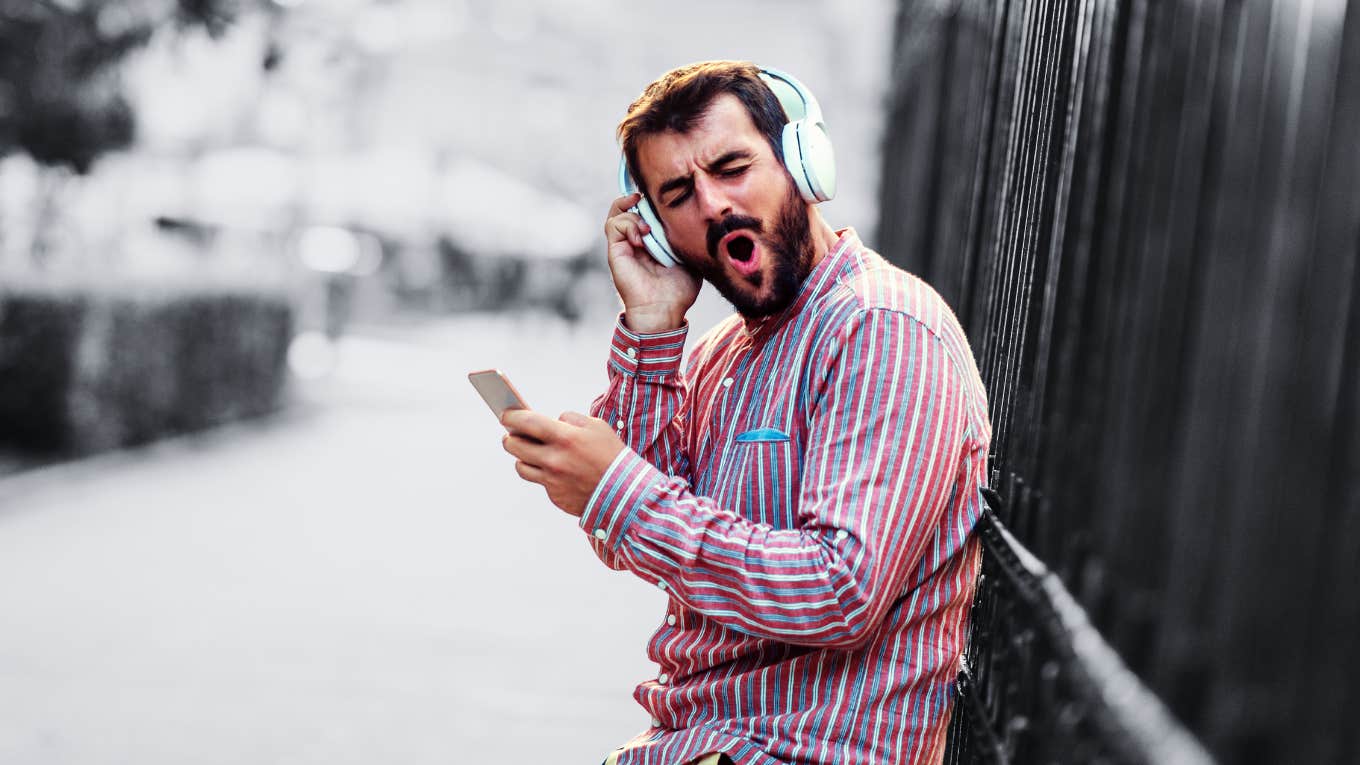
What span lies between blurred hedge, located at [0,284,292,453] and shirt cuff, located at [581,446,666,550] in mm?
7107

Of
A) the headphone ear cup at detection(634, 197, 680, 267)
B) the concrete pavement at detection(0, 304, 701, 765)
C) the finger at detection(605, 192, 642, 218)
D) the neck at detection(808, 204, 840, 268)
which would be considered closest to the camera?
the neck at detection(808, 204, 840, 268)

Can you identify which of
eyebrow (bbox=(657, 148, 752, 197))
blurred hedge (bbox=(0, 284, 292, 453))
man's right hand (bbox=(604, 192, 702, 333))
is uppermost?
eyebrow (bbox=(657, 148, 752, 197))

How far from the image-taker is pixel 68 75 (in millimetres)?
8734

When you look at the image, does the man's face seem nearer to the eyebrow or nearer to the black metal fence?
the eyebrow

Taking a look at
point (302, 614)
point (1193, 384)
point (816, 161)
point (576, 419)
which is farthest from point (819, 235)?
point (302, 614)

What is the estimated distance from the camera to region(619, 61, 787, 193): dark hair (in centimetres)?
209

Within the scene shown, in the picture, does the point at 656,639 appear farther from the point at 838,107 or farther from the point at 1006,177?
the point at 838,107

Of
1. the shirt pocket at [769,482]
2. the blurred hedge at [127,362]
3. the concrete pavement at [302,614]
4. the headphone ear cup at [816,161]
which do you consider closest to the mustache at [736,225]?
the headphone ear cup at [816,161]

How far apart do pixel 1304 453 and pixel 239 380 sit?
33.2ft

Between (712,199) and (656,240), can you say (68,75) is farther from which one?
(712,199)

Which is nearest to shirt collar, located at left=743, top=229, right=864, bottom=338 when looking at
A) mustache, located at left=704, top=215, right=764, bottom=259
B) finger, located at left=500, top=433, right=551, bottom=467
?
mustache, located at left=704, top=215, right=764, bottom=259

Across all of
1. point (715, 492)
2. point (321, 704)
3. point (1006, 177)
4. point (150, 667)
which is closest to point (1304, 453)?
point (715, 492)

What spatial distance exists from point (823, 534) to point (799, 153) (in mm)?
686

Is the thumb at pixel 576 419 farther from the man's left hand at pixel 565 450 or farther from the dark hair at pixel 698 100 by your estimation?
the dark hair at pixel 698 100
